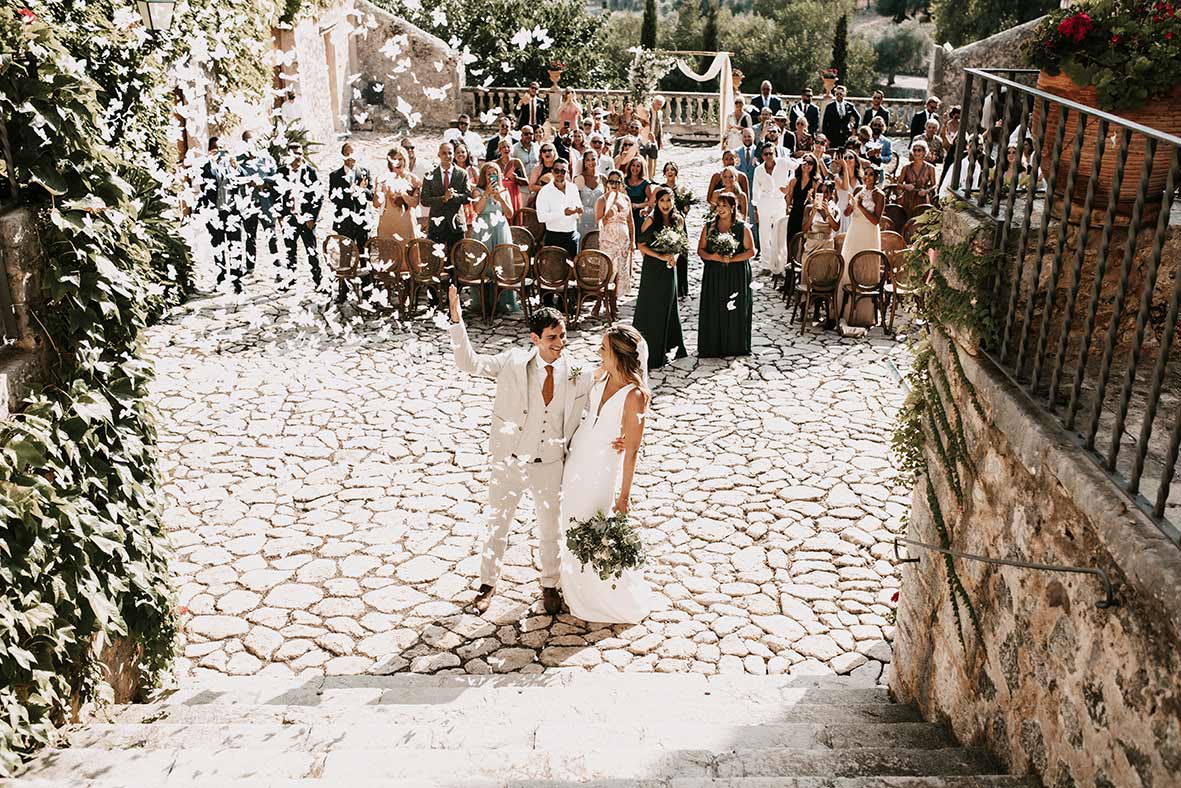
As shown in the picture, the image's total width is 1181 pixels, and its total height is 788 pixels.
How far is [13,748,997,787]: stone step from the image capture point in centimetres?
388

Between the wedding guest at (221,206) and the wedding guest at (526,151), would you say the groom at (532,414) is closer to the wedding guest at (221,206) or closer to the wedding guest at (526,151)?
the wedding guest at (221,206)

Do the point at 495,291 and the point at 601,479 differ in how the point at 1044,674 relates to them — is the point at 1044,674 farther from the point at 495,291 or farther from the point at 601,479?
the point at 495,291

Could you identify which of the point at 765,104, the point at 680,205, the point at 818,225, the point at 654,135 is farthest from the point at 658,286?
the point at 654,135

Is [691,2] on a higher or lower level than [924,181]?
higher

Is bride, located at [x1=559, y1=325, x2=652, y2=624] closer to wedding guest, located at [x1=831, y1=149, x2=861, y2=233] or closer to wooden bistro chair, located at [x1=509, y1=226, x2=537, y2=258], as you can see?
wooden bistro chair, located at [x1=509, y1=226, x2=537, y2=258]

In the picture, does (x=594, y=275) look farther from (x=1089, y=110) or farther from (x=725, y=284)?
Answer: (x=1089, y=110)

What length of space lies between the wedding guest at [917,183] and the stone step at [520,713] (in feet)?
28.9

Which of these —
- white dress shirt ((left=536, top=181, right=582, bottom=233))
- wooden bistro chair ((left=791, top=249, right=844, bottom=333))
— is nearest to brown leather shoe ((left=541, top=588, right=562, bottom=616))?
wooden bistro chair ((left=791, top=249, right=844, bottom=333))

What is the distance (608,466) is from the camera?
19.4 ft

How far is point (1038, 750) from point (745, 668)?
240 centimetres

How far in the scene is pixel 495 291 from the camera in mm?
11609

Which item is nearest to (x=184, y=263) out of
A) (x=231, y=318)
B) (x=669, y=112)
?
(x=231, y=318)

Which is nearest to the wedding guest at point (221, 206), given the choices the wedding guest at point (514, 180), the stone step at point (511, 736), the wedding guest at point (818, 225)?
the wedding guest at point (514, 180)

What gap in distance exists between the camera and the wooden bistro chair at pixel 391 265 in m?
11.4
